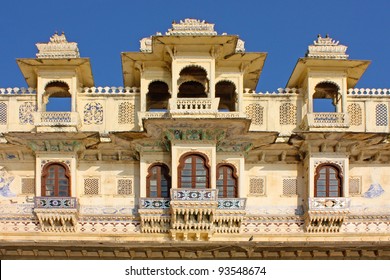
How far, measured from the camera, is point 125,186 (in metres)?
31.4

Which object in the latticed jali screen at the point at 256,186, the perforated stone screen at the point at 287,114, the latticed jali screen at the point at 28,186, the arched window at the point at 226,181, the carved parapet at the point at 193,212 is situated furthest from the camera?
the perforated stone screen at the point at 287,114

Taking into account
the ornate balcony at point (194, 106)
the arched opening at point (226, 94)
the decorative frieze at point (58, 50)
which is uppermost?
the decorative frieze at point (58, 50)

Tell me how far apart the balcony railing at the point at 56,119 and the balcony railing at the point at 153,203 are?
317 cm

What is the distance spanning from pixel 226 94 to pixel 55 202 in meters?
7.17

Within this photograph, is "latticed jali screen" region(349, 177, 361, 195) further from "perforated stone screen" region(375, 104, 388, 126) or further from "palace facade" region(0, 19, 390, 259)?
"perforated stone screen" region(375, 104, 388, 126)

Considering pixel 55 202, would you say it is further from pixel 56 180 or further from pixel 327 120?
pixel 327 120

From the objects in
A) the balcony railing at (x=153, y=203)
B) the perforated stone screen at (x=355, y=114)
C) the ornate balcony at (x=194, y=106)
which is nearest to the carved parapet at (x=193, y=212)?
the balcony railing at (x=153, y=203)

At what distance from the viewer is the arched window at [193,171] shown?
1198 inches

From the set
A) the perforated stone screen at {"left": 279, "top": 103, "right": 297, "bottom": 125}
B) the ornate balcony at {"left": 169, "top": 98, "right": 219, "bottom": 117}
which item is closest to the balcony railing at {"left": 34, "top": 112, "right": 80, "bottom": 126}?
the ornate balcony at {"left": 169, "top": 98, "right": 219, "bottom": 117}

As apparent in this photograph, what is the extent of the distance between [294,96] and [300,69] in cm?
88

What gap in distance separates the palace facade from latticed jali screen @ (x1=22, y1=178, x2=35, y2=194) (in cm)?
4

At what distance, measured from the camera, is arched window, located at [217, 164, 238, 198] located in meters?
30.9

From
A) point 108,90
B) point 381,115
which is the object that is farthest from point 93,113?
point 381,115

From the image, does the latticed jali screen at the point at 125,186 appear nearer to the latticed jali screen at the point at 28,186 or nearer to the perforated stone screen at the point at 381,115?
the latticed jali screen at the point at 28,186
